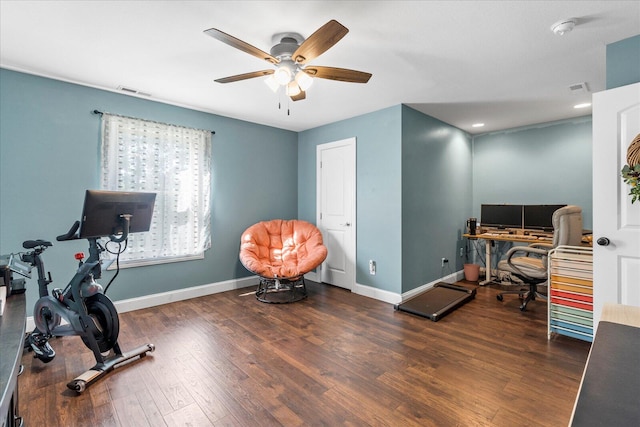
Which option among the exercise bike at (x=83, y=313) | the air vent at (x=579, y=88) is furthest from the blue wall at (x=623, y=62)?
the exercise bike at (x=83, y=313)

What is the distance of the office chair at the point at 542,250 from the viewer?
9.84 feet

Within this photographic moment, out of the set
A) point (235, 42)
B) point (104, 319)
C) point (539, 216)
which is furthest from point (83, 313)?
point (539, 216)

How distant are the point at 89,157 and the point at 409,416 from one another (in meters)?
3.71

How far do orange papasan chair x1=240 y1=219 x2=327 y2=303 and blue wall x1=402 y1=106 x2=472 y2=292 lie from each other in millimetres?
1205

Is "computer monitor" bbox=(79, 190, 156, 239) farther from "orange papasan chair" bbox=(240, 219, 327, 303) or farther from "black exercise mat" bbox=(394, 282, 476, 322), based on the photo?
"black exercise mat" bbox=(394, 282, 476, 322)

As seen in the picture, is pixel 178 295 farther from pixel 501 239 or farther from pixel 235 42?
pixel 501 239

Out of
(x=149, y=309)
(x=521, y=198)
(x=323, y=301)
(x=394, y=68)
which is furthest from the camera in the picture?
(x=521, y=198)

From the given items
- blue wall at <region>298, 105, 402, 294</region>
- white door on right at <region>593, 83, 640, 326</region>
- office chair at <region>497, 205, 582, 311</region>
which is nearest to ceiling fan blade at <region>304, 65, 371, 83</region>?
blue wall at <region>298, 105, 402, 294</region>

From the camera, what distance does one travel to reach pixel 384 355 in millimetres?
2422

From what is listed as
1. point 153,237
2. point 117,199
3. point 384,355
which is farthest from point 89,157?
point 384,355

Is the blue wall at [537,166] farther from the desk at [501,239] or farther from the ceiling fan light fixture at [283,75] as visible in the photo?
the ceiling fan light fixture at [283,75]

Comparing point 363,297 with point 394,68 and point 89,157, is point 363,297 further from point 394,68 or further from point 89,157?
point 89,157

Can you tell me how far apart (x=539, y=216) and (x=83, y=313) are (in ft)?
17.6

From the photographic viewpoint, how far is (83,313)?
212 cm
